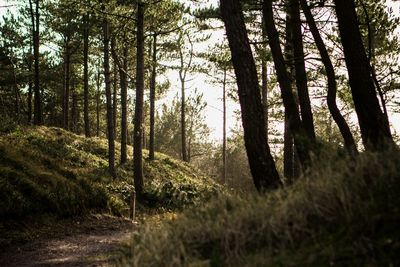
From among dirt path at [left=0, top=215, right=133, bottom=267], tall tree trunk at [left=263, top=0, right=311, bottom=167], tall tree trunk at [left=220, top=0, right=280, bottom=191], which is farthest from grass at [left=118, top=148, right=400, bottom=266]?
tall tree trunk at [left=263, top=0, right=311, bottom=167]

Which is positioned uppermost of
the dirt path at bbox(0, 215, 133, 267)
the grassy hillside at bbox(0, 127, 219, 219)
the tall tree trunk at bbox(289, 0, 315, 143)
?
the tall tree trunk at bbox(289, 0, 315, 143)

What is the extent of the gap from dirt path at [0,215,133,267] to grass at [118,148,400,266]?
365 centimetres

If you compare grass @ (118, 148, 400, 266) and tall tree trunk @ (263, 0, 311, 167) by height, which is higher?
tall tree trunk @ (263, 0, 311, 167)

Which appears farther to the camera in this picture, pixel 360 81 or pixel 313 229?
pixel 360 81

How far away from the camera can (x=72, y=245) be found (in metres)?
9.91

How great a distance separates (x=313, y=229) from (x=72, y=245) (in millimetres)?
8126

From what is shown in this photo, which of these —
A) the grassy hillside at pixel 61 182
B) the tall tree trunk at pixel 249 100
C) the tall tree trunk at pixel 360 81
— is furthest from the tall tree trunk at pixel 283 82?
the grassy hillside at pixel 61 182

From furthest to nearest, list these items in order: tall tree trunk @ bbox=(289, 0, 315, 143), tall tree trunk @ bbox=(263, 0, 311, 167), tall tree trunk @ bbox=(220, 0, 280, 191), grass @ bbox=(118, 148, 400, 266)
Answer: tall tree trunk @ bbox=(289, 0, 315, 143), tall tree trunk @ bbox=(263, 0, 311, 167), tall tree trunk @ bbox=(220, 0, 280, 191), grass @ bbox=(118, 148, 400, 266)

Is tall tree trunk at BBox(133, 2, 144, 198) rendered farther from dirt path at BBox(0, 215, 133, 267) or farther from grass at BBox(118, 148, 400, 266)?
grass at BBox(118, 148, 400, 266)

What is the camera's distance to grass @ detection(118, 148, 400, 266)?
2693mm

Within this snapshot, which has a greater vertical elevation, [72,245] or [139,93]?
[139,93]

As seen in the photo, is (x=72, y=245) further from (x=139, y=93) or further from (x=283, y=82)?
(x=139, y=93)

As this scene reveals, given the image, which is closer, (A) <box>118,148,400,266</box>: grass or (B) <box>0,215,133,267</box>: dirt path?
(A) <box>118,148,400,266</box>: grass

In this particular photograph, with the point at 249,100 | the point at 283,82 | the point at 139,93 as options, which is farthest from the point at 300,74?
the point at 139,93
